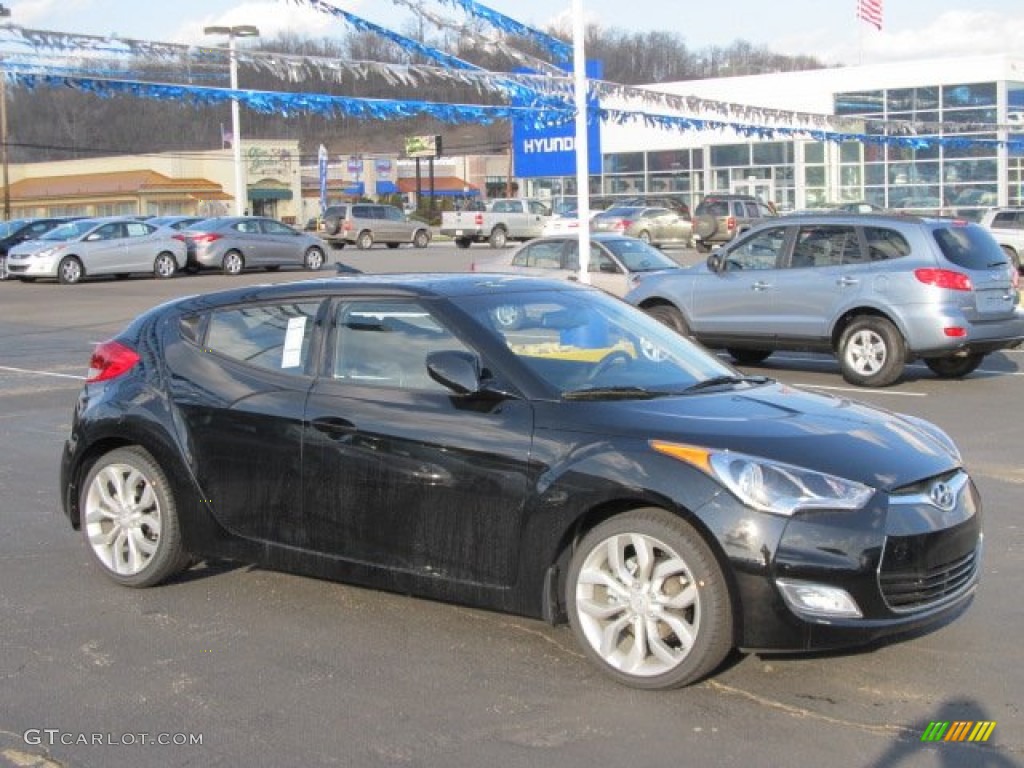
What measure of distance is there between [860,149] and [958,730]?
50531 millimetres

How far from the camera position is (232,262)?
3528cm

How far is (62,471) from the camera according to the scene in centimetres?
675

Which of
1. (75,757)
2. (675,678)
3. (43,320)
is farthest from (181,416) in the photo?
(43,320)

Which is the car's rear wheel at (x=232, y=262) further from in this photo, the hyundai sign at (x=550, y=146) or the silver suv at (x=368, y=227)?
the hyundai sign at (x=550, y=146)

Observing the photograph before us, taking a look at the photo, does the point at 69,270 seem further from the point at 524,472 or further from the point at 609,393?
the point at 524,472

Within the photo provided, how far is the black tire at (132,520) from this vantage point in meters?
6.27

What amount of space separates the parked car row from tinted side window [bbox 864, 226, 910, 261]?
23.9m

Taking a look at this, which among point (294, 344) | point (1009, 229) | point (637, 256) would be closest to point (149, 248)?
point (637, 256)

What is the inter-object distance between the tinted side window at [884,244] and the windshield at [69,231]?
24680mm

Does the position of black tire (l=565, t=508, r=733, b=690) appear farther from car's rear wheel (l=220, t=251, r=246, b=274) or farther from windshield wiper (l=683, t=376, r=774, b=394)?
car's rear wheel (l=220, t=251, r=246, b=274)

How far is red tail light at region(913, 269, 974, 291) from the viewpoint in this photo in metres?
13.4

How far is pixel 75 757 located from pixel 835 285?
11.1 m

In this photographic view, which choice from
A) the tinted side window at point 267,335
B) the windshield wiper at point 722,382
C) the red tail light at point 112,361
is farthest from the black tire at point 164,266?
the windshield wiper at point 722,382

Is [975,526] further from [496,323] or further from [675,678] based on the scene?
[496,323]
